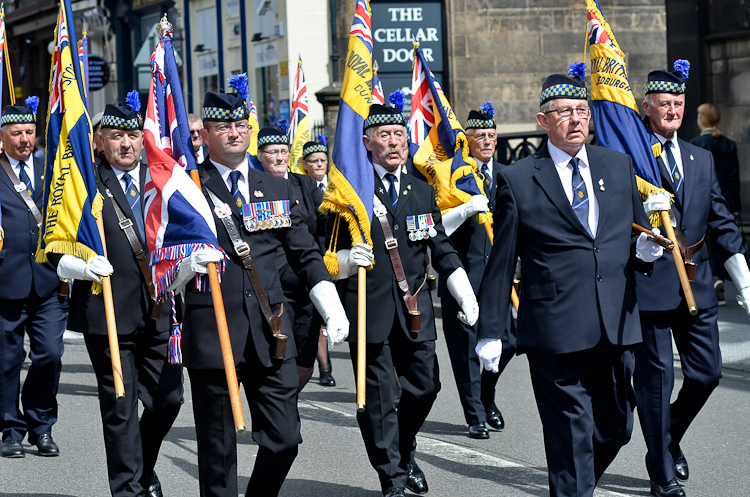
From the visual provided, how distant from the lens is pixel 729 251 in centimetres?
594

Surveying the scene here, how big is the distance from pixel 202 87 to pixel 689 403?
2014 cm

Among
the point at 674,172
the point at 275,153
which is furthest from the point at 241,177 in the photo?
the point at 275,153

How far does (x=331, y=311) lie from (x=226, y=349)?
1.76ft

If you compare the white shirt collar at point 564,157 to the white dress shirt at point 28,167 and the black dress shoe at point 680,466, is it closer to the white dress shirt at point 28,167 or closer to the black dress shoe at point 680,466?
the black dress shoe at point 680,466

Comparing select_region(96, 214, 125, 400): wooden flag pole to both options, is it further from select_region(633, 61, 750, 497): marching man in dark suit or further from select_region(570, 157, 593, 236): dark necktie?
select_region(633, 61, 750, 497): marching man in dark suit

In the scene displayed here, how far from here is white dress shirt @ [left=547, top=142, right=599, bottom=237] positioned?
16.1 feet

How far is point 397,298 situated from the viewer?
600 centimetres

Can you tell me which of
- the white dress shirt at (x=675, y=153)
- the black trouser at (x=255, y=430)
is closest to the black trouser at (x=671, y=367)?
the white dress shirt at (x=675, y=153)

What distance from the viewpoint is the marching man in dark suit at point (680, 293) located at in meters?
5.82

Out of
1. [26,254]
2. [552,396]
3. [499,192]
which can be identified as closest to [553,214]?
[499,192]

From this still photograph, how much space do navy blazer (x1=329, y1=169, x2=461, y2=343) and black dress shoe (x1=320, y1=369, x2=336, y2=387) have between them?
3.28 meters

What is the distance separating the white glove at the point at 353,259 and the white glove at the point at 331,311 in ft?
2.60

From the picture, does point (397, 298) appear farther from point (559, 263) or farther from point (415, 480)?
Answer: point (559, 263)

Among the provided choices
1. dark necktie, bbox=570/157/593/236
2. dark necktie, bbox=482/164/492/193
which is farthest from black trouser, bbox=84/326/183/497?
dark necktie, bbox=482/164/492/193
